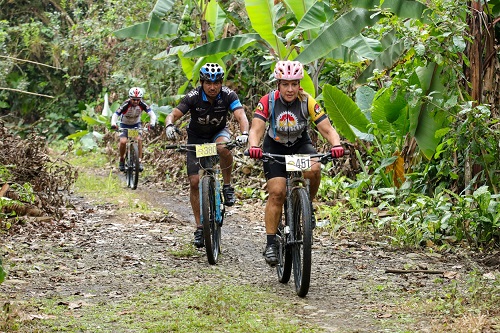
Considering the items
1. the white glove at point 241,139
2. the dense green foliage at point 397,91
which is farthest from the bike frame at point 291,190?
the dense green foliage at point 397,91

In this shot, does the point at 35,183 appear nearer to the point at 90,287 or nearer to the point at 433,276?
the point at 90,287

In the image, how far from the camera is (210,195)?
827cm

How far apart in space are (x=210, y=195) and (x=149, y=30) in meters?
6.26

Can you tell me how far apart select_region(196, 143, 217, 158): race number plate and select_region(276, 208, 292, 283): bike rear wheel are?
1518 mm

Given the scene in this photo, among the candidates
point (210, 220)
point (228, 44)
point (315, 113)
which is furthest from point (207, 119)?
point (228, 44)

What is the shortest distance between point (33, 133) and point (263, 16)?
3.91 m

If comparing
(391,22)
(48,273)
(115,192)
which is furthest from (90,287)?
(115,192)

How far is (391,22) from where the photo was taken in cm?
932

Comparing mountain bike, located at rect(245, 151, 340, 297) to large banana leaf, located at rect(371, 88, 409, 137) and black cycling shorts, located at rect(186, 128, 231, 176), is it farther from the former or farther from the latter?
large banana leaf, located at rect(371, 88, 409, 137)

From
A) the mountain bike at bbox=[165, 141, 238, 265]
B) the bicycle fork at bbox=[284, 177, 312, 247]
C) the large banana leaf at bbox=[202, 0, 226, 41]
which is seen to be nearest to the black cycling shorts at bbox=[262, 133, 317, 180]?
the bicycle fork at bbox=[284, 177, 312, 247]

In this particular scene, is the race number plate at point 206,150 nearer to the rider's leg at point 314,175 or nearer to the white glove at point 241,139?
the white glove at point 241,139

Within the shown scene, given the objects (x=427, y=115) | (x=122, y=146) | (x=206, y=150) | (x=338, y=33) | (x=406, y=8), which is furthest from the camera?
(x=122, y=146)

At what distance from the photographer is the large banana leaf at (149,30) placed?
1371 centimetres

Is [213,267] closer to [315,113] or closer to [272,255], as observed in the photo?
[272,255]
